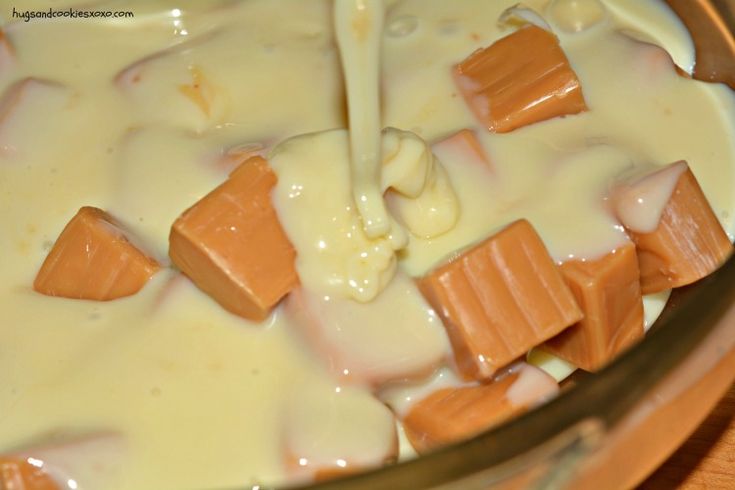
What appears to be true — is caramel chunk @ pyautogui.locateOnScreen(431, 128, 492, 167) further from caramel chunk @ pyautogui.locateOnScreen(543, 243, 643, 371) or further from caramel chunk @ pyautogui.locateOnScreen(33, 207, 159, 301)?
caramel chunk @ pyautogui.locateOnScreen(33, 207, 159, 301)

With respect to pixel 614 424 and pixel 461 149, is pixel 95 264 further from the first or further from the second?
pixel 614 424

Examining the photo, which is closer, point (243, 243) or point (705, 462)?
point (243, 243)

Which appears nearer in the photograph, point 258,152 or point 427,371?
point 427,371

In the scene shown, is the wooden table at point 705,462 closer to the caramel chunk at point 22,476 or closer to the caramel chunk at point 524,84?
the caramel chunk at point 524,84

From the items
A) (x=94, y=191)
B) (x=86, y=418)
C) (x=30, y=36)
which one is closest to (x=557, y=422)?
(x=86, y=418)

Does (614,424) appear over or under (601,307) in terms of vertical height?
over

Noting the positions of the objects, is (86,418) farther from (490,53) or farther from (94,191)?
(490,53)

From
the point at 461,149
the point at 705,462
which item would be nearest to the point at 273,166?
the point at 461,149

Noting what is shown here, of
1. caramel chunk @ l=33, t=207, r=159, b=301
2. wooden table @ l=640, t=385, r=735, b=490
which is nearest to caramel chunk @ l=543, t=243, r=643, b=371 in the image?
wooden table @ l=640, t=385, r=735, b=490
